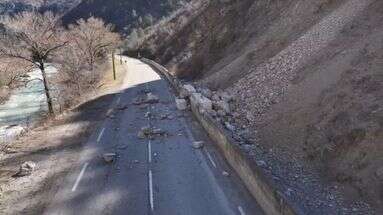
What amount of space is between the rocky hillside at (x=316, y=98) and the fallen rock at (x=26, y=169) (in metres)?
7.85

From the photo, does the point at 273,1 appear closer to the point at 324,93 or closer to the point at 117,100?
the point at 117,100

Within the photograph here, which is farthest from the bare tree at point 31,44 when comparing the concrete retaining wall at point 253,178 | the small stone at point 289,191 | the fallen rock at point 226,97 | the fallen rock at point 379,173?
the fallen rock at point 379,173

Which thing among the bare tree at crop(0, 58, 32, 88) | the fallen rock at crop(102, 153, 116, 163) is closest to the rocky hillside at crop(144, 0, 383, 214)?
the fallen rock at crop(102, 153, 116, 163)

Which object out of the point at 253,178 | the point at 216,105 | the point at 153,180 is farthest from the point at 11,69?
the point at 253,178

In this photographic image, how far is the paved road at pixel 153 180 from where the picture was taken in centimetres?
1432

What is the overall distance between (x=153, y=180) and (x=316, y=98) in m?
7.08

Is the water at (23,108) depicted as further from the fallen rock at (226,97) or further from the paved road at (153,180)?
the paved road at (153,180)

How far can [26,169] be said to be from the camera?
18234 mm

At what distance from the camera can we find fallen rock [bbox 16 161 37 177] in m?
18.1

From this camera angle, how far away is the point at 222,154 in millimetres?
19250

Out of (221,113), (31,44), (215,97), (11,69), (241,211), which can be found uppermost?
(31,44)

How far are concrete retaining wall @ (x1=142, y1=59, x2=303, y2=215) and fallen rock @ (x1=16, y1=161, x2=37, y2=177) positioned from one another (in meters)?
7.01

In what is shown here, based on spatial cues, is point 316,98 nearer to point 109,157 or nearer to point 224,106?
point 224,106

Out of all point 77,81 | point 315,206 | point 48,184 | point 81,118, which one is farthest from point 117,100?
point 315,206
